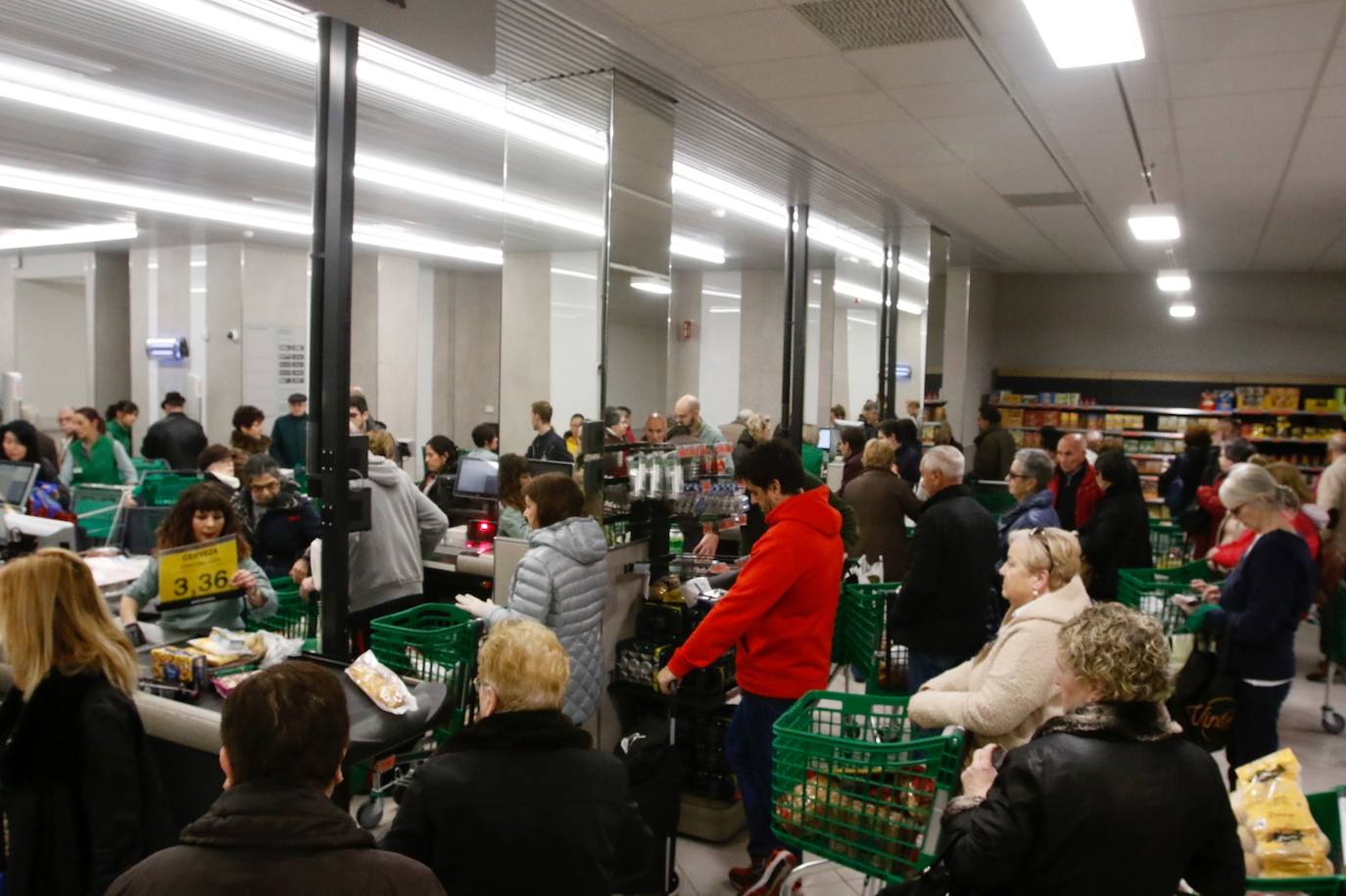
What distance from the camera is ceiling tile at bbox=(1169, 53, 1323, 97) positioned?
464 cm

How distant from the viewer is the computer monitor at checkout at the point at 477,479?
6.86 m

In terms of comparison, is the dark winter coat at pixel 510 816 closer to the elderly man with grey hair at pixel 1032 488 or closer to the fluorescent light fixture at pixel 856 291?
the elderly man with grey hair at pixel 1032 488

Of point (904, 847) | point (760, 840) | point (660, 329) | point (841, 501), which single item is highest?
point (660, 329)

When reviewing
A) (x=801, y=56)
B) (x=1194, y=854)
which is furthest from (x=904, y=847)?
(x=801, y=56)

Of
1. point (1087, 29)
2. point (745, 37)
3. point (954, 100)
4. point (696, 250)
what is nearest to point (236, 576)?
point (745, 37)

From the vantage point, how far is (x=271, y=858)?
1.57 meters

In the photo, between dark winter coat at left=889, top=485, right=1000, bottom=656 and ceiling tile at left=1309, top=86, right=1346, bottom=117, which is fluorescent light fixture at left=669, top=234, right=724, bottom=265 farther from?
dark winter coat at left=889, top=485, right=1000, bottom=656

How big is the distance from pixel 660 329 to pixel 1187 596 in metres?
3.13

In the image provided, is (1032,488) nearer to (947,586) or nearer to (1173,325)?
(947,586)

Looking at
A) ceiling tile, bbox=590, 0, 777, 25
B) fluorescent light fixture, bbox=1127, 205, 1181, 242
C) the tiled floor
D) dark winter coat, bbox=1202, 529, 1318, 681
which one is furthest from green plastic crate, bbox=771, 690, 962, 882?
fluorescent light fixture, bbox=1127, 205, 1181, 242

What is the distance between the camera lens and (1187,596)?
201 inches

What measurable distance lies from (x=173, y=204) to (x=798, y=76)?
7715 millimetres

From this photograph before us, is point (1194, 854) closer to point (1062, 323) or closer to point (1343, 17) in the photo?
point (1343, 17)

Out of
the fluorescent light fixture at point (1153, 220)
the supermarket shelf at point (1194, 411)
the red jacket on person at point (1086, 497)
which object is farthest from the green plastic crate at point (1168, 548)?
the supermarket shelf at point (1194, 411)
